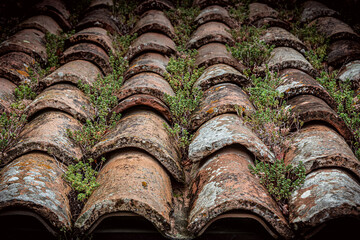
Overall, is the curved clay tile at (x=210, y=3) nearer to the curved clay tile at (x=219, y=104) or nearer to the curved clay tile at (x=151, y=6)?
the curved clay tile at (x=151, y=6)

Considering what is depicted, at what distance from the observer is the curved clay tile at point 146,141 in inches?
84.8

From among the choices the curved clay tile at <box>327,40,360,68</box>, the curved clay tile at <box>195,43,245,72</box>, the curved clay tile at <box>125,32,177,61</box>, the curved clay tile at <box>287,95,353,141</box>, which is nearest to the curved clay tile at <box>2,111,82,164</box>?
the curved clay tile at <box>125,32,177,61</box>

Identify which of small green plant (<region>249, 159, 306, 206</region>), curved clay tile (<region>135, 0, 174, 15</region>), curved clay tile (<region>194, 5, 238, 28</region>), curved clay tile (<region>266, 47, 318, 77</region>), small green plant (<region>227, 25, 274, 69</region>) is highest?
curved clay tile (<region>135, 0, 174, 15</region>)

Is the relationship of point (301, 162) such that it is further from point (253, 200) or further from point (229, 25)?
point (229, 25)

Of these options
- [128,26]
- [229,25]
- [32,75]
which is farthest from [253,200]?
[128,26]

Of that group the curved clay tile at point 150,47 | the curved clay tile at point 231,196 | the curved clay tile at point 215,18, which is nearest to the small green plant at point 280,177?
the curved clay tile at point 231,196

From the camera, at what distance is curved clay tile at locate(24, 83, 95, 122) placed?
2.60 meters

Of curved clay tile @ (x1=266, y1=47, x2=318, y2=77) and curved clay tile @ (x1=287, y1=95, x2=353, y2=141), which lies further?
curved clay tile @ (x1=266, y1=47, x2=318, y2=77)

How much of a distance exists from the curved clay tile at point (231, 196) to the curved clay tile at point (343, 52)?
234cm

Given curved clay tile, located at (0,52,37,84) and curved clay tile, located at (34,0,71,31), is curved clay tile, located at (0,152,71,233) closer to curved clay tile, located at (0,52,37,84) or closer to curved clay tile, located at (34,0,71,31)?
curved clay tile, located at (0,52,37,84)

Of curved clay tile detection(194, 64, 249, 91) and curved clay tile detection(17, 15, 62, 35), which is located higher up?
curved clay tile detection(17, 15, 62, 35)

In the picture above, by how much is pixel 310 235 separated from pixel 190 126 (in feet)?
4.61

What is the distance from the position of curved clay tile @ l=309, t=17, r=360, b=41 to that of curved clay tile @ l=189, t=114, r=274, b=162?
8.44ft

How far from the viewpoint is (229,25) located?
456 centimetres
